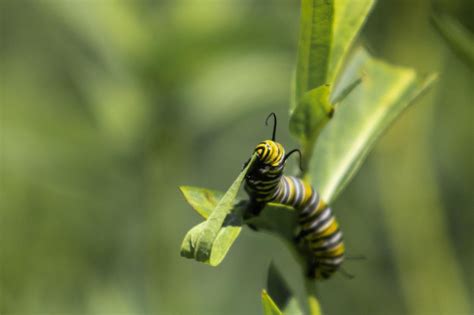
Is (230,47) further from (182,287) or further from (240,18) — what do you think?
(182,287)

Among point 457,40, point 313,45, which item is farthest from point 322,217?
point 457,40

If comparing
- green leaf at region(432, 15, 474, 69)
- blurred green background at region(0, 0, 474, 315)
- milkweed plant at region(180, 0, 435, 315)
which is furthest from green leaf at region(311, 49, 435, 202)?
blurred green background at region(0, 0, 474, 315)

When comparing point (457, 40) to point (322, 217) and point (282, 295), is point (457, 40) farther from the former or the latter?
point (282, 295)

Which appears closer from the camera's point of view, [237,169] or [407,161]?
[407,161]

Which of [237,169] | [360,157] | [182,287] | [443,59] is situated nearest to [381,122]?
[360,157]

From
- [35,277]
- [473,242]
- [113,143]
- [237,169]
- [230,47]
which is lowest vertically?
[473,242]

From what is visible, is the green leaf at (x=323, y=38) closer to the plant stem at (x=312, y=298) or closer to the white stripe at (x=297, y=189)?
the white stripe at (x=297, y=189)
